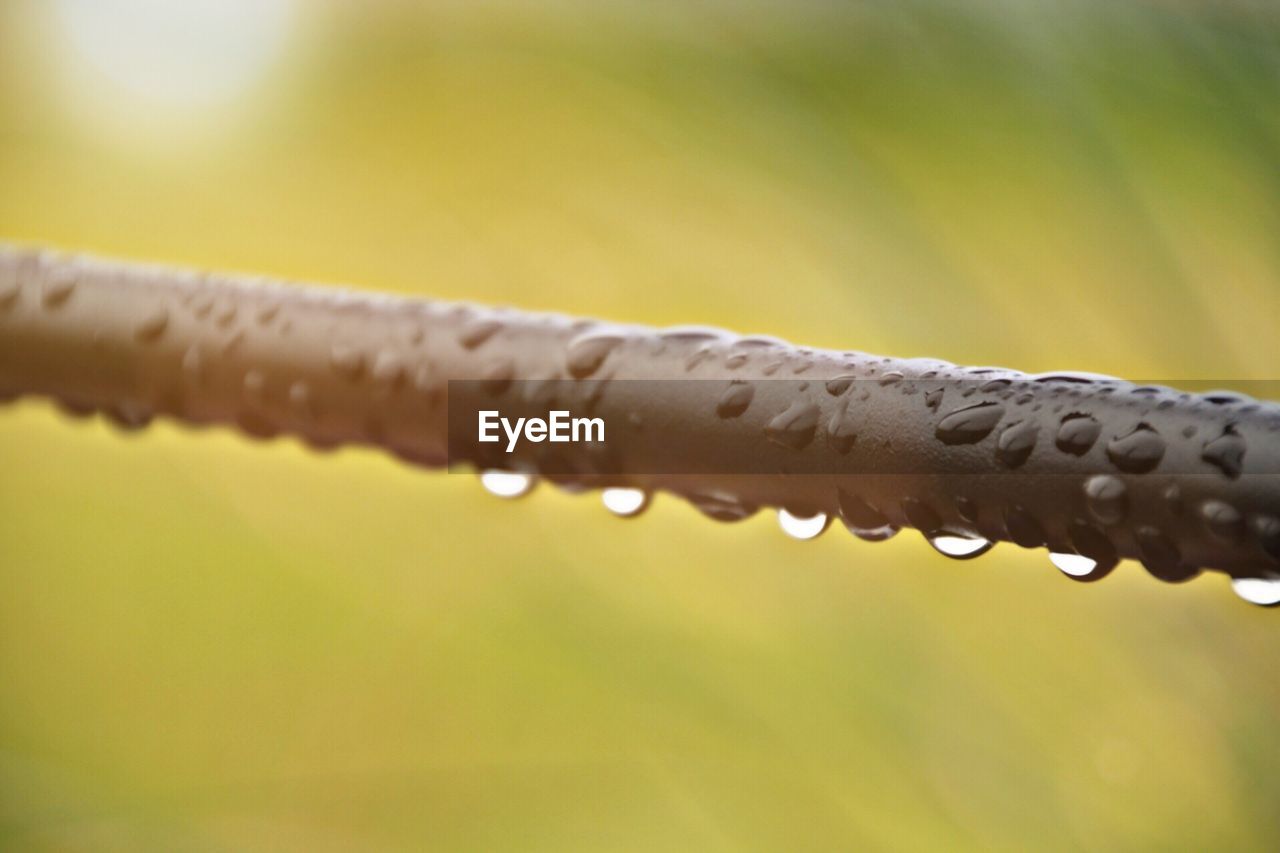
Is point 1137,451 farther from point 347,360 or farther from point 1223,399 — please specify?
point 347,360

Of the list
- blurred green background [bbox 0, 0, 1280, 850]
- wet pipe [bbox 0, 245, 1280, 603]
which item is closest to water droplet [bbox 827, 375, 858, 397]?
wet pipe [bbox 0, 245, 1280, 603]

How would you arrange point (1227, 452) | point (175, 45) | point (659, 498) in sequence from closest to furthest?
point (1227, 452)
point (659, 498)
point (175, 45)

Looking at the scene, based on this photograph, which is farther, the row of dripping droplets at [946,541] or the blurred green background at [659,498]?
the blurred green background at [659,498]

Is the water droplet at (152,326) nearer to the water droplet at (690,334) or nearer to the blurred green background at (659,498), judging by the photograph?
the water droplet at (690,334)

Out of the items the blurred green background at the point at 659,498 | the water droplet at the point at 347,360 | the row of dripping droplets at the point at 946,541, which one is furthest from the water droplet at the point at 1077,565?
the blurred green background at the point at 659,498

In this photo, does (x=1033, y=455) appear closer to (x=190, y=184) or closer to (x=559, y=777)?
(x=559, y=777)

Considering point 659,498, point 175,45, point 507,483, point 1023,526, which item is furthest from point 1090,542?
point 175,45

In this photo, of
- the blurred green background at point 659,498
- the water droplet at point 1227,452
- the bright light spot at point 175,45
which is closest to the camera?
the water droplet at point 1227,452

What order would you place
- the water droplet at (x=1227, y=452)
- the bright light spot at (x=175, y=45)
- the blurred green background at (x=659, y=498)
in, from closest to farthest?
the water droplet at (x=1227, y=452), the blurred green background at (x=659, y=498), the bright light spot at (x=175, y=45)
